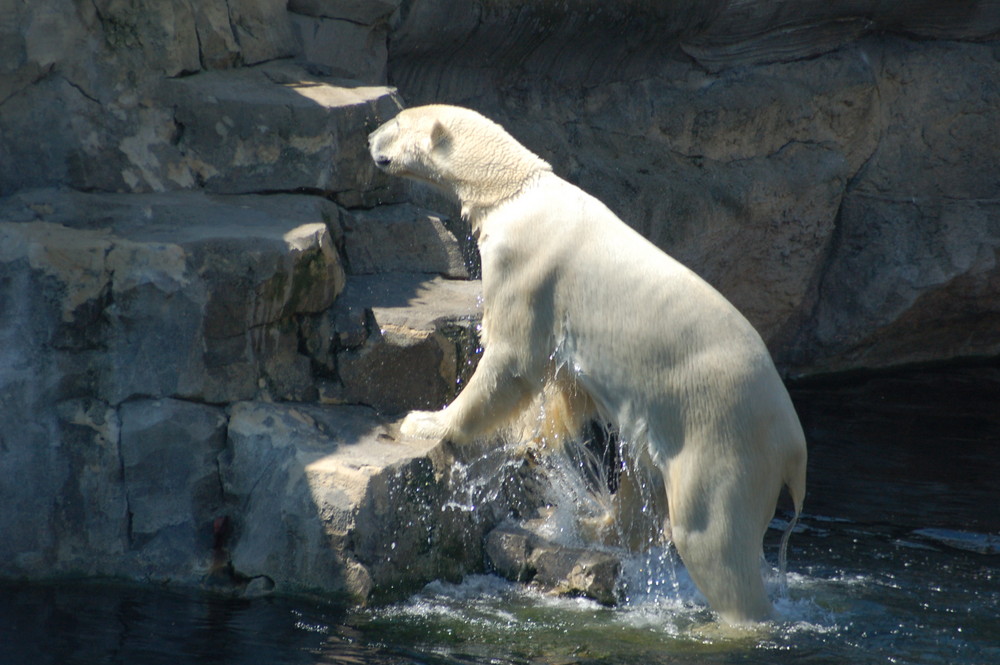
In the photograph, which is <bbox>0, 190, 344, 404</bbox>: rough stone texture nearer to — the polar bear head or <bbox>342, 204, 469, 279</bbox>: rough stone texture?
the polar bear head

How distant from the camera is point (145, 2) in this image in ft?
16.7

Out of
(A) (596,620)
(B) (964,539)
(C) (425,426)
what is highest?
(C) (425,426)

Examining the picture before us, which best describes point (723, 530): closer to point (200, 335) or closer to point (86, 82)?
point (200, 335)

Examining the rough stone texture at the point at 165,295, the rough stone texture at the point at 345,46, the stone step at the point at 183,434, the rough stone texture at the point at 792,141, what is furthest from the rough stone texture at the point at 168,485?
the rough stone texture at the point at 792,141

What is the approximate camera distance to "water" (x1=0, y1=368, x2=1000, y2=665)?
3545 mm

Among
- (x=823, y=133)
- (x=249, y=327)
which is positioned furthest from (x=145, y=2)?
(x=823, y=133)

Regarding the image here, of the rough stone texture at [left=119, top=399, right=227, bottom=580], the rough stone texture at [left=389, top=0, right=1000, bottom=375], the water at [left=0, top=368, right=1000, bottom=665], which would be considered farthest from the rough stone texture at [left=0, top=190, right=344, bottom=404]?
the rough stone texture at [left=389, top=0, right=1000, bottom=375]

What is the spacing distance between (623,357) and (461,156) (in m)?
1.00

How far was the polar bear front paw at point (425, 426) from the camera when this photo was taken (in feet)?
14.0

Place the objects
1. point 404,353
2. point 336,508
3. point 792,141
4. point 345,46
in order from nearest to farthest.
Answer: point 336,508 < point 404,353 < point 345,46 < point 792,141

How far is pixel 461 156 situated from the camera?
14.2ft

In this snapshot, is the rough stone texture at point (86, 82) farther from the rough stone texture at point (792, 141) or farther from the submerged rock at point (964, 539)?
the submerged rock at point (964, 539)

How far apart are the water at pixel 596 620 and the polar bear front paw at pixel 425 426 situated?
0.55 meters

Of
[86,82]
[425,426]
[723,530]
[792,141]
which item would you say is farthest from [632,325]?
[792,141]
